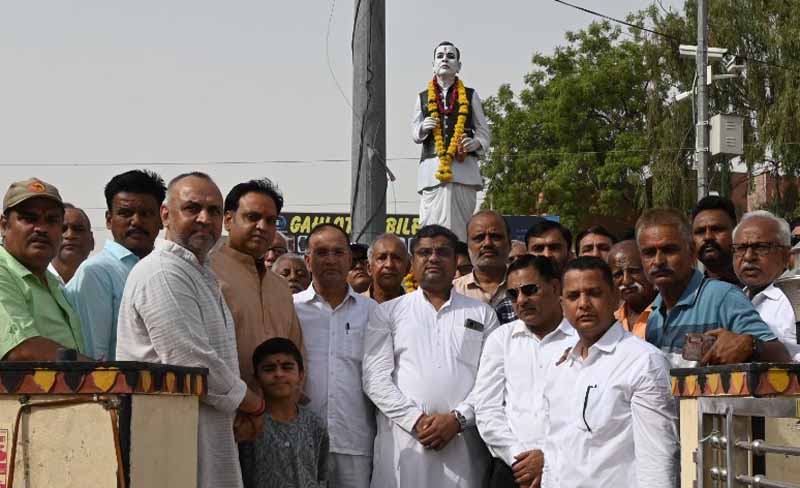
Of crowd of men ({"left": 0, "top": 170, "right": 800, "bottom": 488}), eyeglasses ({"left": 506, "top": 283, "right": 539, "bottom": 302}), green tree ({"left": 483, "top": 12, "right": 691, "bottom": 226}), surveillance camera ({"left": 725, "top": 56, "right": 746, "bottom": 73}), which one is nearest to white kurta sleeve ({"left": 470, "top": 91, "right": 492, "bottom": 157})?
crowd of men ({"left": 0, "top": 170, "right": 800, "bottom": 488})

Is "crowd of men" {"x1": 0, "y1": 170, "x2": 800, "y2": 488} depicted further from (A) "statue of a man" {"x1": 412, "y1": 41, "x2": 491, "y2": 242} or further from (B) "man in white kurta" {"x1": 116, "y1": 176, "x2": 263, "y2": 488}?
(A) "statue of a man" {"x1": 412, "y1": 41, "x2": 491, "y2": 242}

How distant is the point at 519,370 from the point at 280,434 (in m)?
1.25

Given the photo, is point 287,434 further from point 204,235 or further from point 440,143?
point 440,143

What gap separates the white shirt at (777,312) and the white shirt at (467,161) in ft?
15.6

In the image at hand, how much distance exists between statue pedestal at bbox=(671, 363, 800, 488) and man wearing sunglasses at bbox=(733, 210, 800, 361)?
6.48 feet

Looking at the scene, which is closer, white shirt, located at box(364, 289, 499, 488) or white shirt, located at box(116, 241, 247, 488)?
white shirt, located at box(116, 241, 247, 488)

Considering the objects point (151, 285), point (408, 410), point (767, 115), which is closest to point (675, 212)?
point (408, 410)

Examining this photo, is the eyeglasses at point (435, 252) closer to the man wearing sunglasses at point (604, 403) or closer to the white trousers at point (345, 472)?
the white trousers at point (345, 472)

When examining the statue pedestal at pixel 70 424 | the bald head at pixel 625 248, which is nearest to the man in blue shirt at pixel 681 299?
the bald head at pixel 625 248

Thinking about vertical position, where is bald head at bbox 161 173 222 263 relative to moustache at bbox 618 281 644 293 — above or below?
above

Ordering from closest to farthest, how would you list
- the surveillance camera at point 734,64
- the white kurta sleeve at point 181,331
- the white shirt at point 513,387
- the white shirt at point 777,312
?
the white kurta sleeve at point 181,331
the white shirt at point 777,312
the white shirt at point 513,387
the surveillance camera at point 734,64

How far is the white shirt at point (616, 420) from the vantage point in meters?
4.77

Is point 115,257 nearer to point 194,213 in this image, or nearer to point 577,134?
point 194,213

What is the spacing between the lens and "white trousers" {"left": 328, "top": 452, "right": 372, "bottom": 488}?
20.3ft
